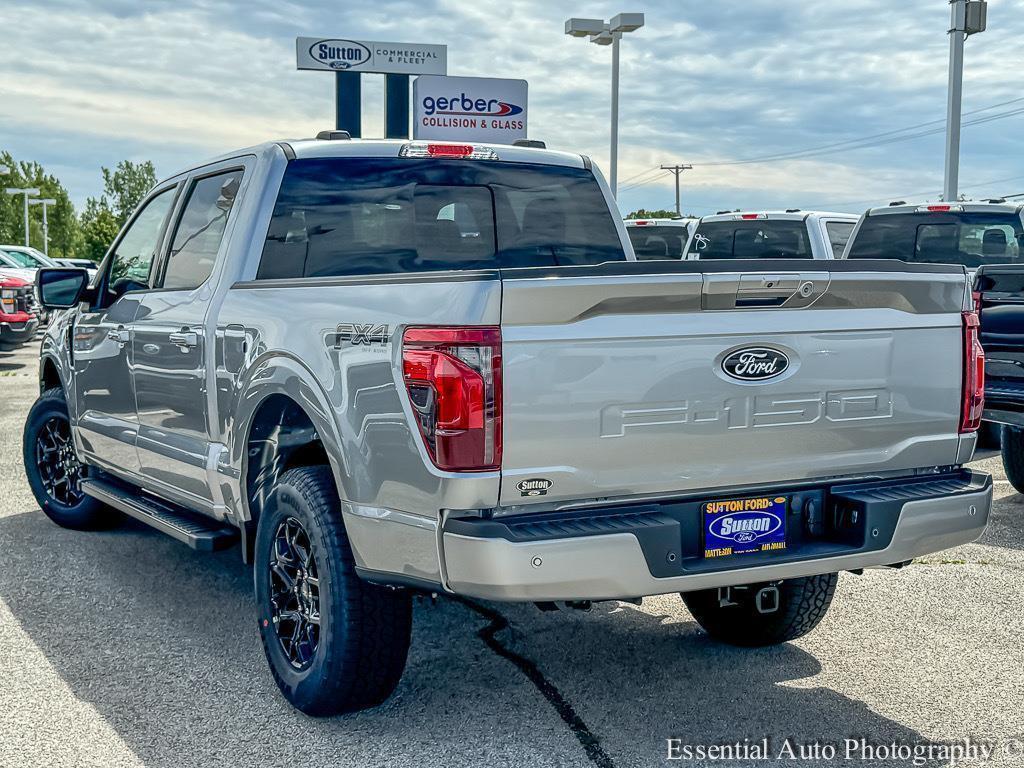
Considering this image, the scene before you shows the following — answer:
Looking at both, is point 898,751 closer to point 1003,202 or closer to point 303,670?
point 303,670

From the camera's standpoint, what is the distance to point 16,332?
17906 mm

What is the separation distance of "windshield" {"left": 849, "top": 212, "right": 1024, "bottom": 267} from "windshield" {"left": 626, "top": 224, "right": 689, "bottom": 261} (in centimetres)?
441

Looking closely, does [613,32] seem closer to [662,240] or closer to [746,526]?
[662,240]

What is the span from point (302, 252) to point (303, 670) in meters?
1.76

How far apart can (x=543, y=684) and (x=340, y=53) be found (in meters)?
22.0

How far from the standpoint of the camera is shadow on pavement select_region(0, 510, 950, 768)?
3881 mm

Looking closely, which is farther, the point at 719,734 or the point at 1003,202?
the point at 1003,202

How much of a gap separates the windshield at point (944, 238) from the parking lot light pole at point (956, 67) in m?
7.69

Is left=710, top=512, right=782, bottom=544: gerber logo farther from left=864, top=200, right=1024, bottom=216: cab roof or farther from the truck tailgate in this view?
left=864, top=200, right=1024, bottom=216: cab roof

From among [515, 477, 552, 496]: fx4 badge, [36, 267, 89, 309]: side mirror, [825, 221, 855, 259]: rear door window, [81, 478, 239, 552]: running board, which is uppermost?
[825, 221, 855, 259]: rear door window

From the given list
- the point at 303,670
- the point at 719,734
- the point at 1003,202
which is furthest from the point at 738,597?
the point at 1003,202

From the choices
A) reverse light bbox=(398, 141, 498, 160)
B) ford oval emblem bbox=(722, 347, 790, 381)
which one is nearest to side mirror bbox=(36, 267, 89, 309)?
reverse light bbox=(398, 141, 498, 160)

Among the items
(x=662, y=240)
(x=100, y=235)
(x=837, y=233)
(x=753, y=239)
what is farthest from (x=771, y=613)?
(x=100, y=235)

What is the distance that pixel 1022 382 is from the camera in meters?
6.69
